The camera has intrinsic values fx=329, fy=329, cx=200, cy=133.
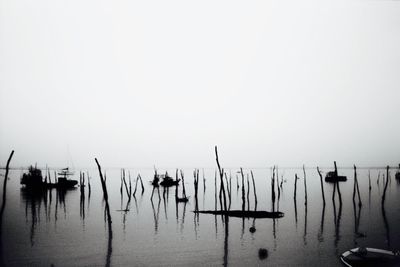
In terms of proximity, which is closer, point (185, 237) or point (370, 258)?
point (370, 258)

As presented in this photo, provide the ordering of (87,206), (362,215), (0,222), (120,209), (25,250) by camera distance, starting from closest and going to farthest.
Result: (25,250) < (0,222) < (362,215) < (120,209) < (87,206)

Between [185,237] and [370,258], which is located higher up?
[370,258]

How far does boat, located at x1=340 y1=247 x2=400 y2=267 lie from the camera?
11992 millimetres

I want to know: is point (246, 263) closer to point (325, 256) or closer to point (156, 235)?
point (325, 256)

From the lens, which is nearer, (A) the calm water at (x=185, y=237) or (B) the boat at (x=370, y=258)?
(B) the boat at (x=370, y=258)

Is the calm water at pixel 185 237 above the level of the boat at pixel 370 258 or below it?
below

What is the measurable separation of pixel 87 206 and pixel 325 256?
2570cm

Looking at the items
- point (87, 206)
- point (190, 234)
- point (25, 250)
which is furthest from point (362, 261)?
point (87, 206)

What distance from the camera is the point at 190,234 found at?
64.3 ft

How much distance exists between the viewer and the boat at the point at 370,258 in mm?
11992

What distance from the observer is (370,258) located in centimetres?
1218

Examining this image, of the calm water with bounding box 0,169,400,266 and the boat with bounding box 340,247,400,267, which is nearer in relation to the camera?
the boat with bounding box 340,247,400,267

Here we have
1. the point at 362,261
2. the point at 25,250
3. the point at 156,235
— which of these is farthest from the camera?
the point at 156,235

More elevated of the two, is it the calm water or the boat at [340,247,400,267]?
→ the boat at [340,247,400,267]
